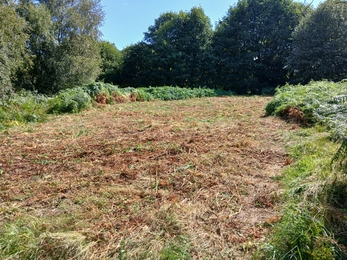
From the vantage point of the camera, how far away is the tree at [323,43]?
15.9 meters

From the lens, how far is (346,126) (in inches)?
78.4

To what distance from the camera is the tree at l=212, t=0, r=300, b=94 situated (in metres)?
20.4

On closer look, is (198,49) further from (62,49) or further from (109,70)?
(62,49)

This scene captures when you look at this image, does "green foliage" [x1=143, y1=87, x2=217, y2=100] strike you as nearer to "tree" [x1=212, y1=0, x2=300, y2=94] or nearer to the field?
"tree" [x1=212, y1=0, x2=300, y2=94]

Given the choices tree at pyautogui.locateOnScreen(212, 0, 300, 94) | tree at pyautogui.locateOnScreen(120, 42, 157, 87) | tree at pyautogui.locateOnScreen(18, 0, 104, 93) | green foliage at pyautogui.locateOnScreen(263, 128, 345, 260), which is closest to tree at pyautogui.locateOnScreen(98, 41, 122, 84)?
tree at pyautogui.locateOnScreen(120, 42, 157, 87)

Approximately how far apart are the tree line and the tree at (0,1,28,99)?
2409mm

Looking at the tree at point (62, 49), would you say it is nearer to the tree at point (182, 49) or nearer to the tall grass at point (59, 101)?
the tall grass at point (59, 101)

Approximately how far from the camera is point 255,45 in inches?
838

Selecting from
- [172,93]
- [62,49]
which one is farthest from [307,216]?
[62,49]

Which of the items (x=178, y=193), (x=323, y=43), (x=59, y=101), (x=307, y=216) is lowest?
(x=178, y=193)

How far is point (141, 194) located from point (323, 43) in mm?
18887

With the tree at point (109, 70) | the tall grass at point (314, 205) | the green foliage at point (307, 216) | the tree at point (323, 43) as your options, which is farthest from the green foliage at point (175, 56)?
the green foliage at point (307, 216)

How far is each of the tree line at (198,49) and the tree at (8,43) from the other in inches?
94.8

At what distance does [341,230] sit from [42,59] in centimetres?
1817
